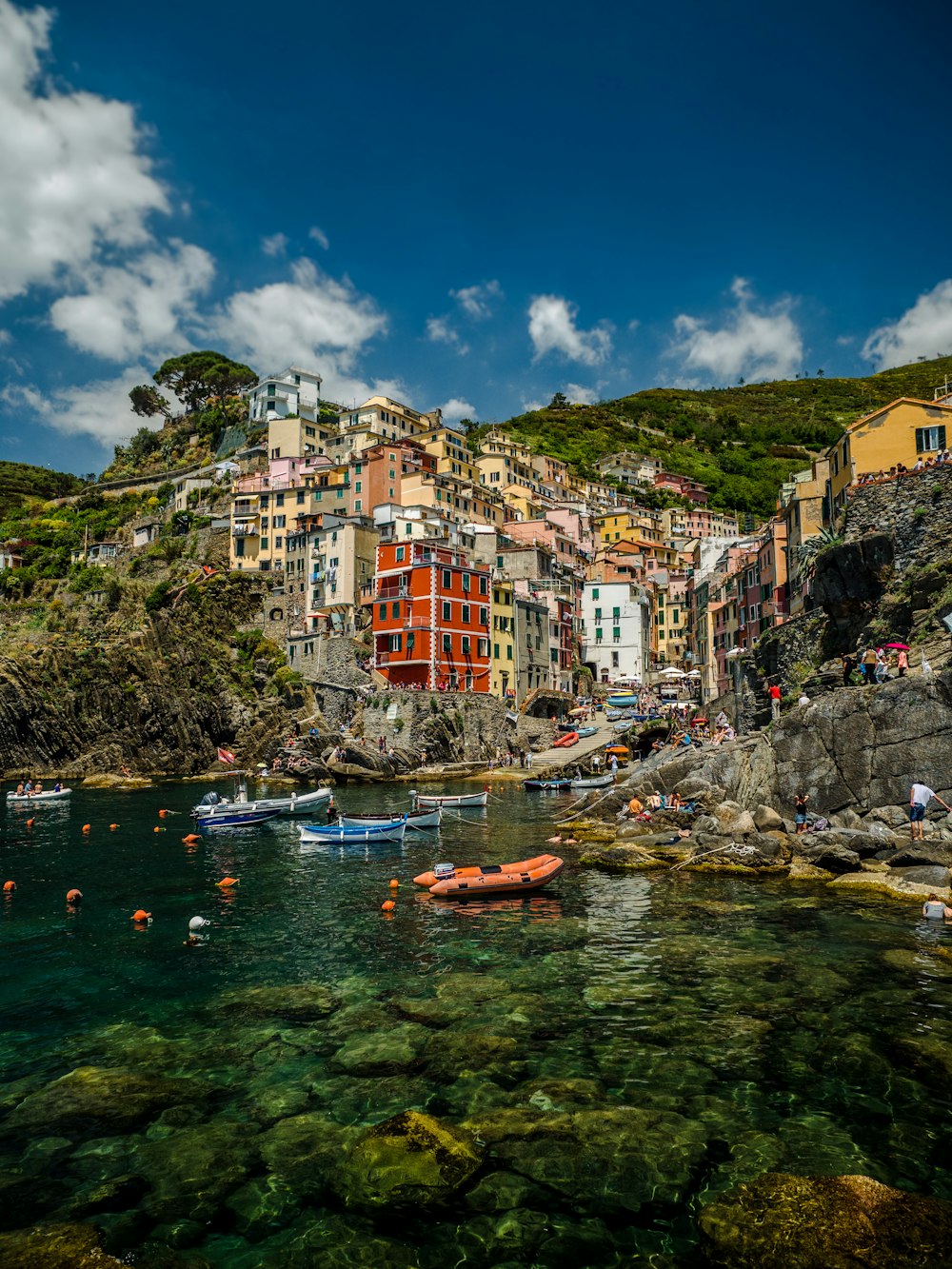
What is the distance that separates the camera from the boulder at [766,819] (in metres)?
29.1

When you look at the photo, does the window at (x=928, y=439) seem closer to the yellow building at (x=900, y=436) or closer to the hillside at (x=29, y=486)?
the yellow building at (x=900, y=436)

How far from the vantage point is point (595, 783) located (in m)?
51.6

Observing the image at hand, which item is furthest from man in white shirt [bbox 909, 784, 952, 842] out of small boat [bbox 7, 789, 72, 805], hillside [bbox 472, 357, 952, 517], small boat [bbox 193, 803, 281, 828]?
hillside [bbox 472, 357, 952, 517]

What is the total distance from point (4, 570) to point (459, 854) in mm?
85854

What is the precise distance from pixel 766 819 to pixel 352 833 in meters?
17.6

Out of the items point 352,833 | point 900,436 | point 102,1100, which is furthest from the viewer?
point 900,436

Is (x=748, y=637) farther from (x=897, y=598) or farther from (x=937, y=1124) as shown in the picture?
(x=937, y=1124)

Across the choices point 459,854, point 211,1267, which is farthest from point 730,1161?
point 459,854

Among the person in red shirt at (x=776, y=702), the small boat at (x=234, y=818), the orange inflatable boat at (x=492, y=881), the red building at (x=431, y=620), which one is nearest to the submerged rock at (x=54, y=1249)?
the orange inflatable boat at (x=492, y=881)

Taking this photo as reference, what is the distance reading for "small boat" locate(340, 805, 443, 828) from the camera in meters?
35.1

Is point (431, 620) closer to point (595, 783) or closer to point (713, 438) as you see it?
point (595, 783)

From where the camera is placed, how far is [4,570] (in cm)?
9412

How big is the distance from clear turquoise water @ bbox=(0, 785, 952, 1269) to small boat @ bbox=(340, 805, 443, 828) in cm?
1073

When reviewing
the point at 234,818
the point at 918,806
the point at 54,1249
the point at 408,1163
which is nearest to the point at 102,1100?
the point at 54,1249
